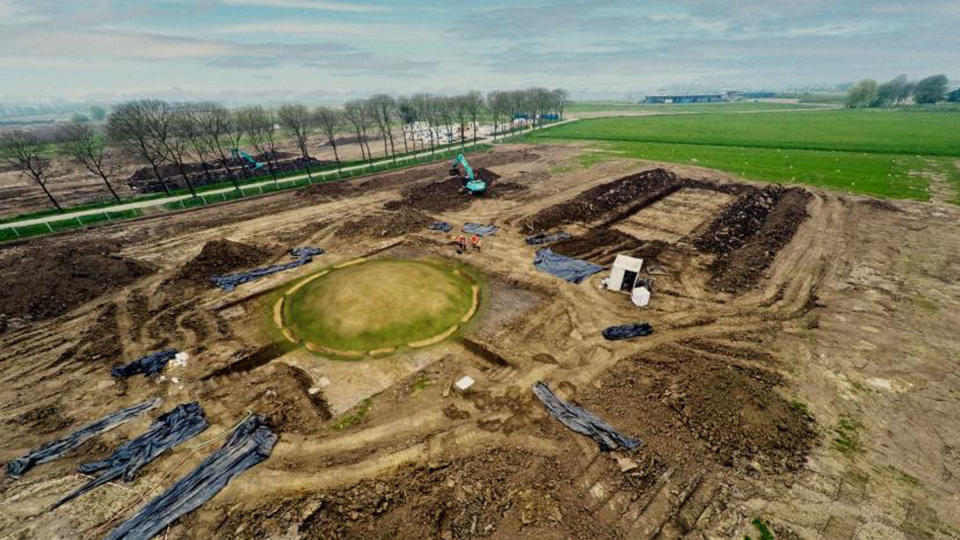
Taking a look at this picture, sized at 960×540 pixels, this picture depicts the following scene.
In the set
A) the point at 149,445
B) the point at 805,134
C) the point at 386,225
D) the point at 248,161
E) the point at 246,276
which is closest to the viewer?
the point at 149,445

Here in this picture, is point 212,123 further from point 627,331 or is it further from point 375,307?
point 627,331

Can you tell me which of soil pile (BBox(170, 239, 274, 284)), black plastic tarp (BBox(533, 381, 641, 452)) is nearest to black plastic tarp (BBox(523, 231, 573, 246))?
black plastic tarp (BBox(533, 381, 641, 452))

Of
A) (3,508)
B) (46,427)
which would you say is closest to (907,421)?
(3,508)

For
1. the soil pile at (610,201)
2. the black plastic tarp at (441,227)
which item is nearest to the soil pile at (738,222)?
the soil pile at (610,201)

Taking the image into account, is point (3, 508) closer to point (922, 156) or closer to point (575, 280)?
point (575, 280)

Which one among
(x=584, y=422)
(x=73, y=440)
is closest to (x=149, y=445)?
(x=73, y=440)

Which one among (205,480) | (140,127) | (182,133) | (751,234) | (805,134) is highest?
(140,127)
